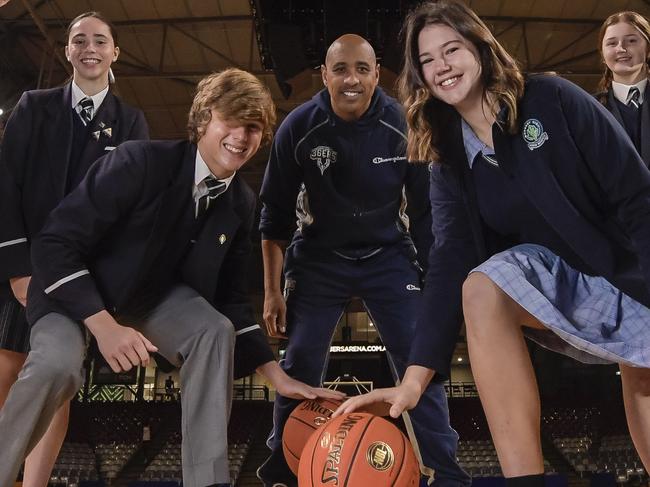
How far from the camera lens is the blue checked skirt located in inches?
67.7

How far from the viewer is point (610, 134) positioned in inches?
73.2

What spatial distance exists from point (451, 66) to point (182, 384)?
4.25ft

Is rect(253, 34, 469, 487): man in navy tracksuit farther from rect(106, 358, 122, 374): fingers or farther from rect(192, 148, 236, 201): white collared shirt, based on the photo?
rect(106, 358, 122, 374): fingers

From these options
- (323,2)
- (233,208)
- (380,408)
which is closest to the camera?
(380,408)

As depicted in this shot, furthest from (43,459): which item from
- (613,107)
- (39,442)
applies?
(613,107)

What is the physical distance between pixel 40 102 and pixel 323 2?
3.77 metres

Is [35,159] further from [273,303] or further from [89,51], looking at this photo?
[273,303]

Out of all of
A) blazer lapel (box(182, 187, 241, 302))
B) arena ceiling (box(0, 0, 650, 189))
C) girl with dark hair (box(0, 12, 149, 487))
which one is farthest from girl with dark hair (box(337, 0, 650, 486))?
arena ceiling (box(0, 0, 650, 189))

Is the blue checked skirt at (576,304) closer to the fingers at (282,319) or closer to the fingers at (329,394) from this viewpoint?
the fingers at (329,394)

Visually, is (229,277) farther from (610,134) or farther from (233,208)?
(610,134)

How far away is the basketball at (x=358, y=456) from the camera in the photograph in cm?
192

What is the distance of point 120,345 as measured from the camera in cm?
197

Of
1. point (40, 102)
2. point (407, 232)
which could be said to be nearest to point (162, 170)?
point (40, 102)

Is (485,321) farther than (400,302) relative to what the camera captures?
No
